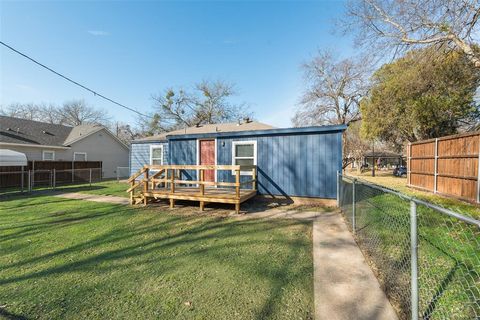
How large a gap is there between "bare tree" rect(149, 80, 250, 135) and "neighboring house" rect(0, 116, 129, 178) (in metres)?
8.87

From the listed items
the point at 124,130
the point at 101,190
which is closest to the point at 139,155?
the point at 101,190

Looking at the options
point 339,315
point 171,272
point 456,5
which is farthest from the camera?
point 456,5

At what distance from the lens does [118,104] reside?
14484mm

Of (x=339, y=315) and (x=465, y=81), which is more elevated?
(x=465, y=81)

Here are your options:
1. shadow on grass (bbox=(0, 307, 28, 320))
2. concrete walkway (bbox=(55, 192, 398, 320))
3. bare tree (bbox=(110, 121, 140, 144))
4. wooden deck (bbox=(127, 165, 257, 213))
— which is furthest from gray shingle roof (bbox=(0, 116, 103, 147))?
concrete walkway (bbox=(55, 192, 398, 320))

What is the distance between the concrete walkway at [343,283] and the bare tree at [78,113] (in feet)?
151

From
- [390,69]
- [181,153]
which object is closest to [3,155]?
[181,153]

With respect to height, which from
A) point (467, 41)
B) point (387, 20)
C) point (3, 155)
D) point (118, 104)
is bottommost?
point (3, 155)

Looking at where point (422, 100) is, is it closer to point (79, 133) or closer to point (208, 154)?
point (208, 154)

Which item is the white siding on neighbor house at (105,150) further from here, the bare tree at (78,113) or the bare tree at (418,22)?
the bare tree at (78,113)

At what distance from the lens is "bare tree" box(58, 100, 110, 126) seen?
37797mm

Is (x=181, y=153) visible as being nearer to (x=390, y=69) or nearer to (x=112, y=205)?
(x=112, y=205)

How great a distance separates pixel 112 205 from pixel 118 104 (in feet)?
31.1

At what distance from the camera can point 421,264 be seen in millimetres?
A: 3047
